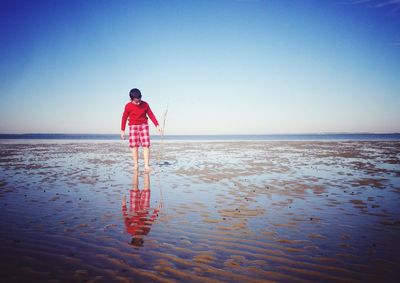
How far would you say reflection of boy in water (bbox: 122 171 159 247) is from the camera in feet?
11.2

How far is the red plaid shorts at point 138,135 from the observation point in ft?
30.3

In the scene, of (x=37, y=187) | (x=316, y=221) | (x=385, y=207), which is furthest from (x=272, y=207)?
(x=37, y=187)

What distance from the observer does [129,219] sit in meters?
4.02

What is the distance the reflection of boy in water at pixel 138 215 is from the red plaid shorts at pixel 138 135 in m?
3.24

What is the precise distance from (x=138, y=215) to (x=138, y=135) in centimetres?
546

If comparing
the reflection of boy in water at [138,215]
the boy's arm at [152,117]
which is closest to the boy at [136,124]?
the boy's arm at [152,117]

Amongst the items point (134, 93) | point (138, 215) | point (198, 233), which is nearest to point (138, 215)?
point (138, 215)

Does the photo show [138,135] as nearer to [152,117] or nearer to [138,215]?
[152,117]

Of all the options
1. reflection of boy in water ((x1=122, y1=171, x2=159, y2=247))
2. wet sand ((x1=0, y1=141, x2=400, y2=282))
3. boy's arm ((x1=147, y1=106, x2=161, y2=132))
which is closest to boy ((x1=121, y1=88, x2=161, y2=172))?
boy's arm ((x1=147, y1=106, x2=161, y2=132))

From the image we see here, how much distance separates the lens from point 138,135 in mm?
9328

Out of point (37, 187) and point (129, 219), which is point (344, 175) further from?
point (37, 187)

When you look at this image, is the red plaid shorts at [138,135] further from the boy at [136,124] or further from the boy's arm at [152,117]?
the boy's arm at [152,117]

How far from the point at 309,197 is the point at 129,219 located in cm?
398

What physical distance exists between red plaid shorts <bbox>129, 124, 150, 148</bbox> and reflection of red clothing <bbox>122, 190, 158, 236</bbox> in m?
3.74
